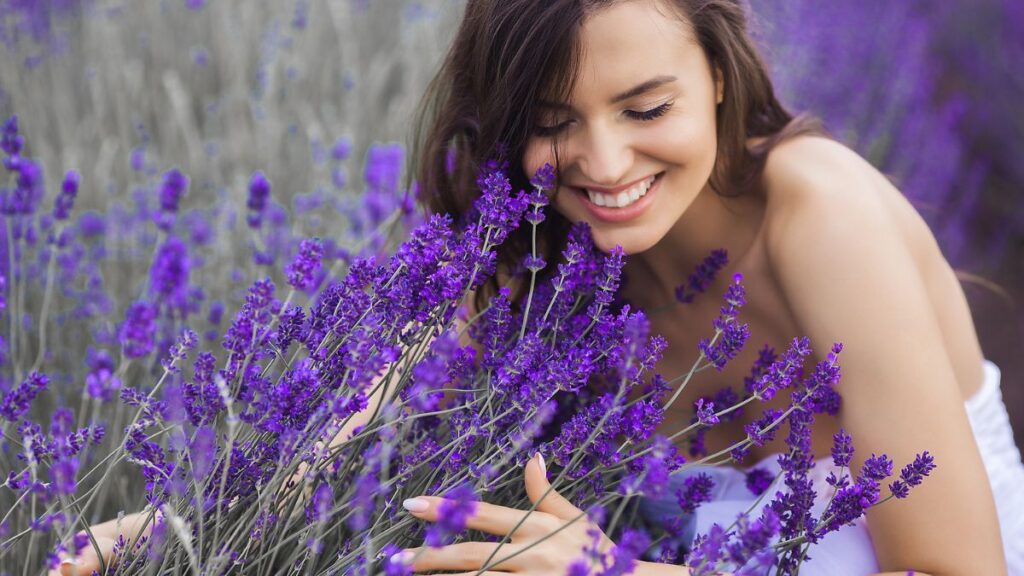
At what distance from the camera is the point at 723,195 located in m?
1.83

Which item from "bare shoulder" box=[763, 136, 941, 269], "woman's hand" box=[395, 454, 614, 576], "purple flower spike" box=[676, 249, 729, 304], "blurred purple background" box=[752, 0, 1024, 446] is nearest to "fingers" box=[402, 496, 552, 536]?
"woman's hand" box=[395, 454, 614, 576]

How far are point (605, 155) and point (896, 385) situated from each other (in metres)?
0.55

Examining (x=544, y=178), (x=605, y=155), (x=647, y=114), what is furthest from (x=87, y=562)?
(x=647, y=114)

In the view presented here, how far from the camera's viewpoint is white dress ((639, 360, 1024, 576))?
5.12 feet

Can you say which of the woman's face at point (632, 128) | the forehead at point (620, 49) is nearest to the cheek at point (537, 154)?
the woman's face at point (632, 128)

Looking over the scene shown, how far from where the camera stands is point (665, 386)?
133 cm

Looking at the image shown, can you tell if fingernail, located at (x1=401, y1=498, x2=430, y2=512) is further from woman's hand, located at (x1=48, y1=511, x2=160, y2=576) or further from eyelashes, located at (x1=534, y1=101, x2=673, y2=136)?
eyelashes, located at (x1=534, y1=101, x2=673, y2=136)

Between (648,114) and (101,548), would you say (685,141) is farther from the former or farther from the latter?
(101,548)

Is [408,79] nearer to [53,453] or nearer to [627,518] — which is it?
[627,518]

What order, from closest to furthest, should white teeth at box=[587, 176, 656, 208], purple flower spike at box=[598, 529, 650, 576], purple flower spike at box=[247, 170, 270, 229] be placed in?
purple flower spike at box=[598, 529, 650, 576] → white teeth at box=[587, 176, 656, 208] → purple flower spike at box=[247, 170, 270, 229]

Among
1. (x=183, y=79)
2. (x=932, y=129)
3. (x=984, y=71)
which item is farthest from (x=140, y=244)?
(x=984, y=71)

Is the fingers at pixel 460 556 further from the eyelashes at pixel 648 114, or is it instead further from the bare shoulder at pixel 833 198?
the bare shoulder at pixel 833 198

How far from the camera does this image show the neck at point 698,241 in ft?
6.03

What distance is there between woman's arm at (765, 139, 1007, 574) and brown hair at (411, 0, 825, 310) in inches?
10.5
